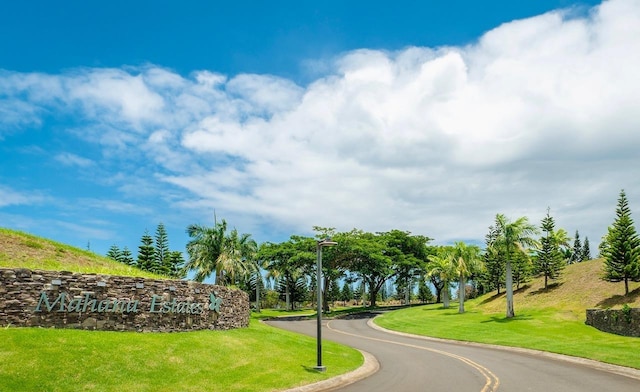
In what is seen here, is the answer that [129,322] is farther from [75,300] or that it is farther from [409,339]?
[409,339]

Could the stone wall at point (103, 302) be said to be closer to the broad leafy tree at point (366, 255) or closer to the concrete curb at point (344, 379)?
the concrete curb at point (344, 379)

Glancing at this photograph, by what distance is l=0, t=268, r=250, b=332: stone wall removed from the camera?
61.5 feet

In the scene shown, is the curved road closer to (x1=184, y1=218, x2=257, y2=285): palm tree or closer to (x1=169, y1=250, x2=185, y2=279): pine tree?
(x1=184, y1=218, x2=257, y2=285): palm tree

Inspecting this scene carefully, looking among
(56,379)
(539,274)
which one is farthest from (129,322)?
(539,274)

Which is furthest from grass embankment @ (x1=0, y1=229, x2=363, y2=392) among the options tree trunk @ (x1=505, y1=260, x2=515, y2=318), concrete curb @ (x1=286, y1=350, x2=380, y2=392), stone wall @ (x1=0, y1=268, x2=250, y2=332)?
tree trunk @ (x1=505, y1=260, x2=515, y2=318)

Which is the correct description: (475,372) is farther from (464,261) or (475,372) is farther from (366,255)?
(366,255)

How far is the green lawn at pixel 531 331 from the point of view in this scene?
31.0 meters

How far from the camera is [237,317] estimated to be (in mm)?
30594

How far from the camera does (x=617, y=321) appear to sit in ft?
135

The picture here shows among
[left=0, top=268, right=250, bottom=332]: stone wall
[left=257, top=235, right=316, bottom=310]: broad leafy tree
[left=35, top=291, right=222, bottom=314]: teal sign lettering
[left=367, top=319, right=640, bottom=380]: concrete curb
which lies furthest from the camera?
[left=257, top=235, right=316, bottom=310]: broad leafy tree

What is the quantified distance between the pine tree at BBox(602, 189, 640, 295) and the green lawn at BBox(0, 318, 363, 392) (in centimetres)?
4033

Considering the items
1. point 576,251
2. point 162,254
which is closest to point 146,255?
point 162,254

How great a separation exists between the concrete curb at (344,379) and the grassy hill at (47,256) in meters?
11.7

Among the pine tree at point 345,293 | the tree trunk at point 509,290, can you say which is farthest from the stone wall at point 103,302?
the pine tree at point 345,293
